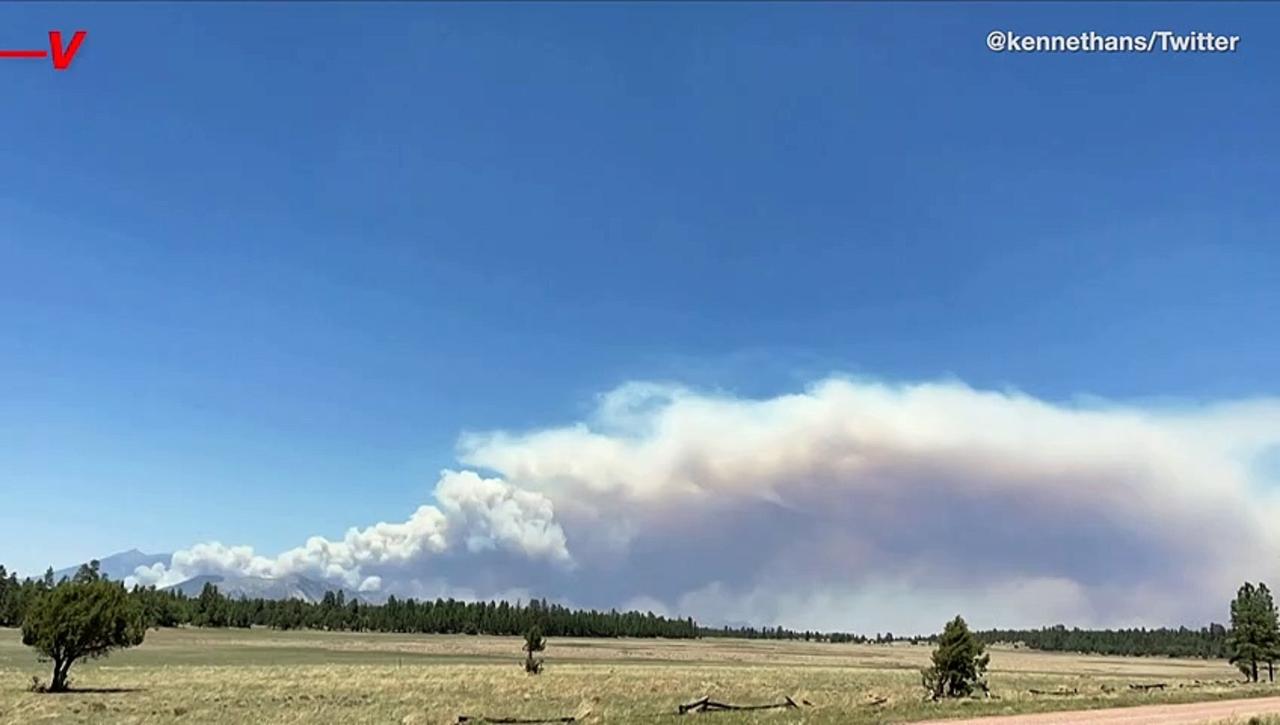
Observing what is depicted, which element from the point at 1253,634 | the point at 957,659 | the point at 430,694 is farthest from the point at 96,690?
the point at 1253,634

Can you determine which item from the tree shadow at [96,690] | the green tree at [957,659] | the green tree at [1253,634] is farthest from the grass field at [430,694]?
the green tree at [1253,634]

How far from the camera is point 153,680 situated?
64.8 meters

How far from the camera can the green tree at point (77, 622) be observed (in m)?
55.4

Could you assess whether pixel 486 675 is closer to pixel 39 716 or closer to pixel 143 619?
pixel 143 619

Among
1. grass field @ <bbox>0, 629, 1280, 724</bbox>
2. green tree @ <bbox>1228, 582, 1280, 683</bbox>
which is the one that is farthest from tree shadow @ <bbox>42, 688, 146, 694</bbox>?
green tree @ <bbox>1228, 582, 1280, 683</bbox>

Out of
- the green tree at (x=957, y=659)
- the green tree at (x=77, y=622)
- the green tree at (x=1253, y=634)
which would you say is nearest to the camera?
the green tree at (x=957, y=659)

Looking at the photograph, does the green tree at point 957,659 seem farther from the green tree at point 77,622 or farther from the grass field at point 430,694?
the green tree at point 77,622

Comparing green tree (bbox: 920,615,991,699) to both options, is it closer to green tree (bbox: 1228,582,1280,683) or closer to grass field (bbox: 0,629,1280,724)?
grass field (bbox: 0,629,1280,724)

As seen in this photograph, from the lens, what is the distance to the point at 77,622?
5569 centimetres

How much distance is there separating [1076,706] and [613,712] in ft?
71.4

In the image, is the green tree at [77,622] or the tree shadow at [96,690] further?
the green tree at [77,622]

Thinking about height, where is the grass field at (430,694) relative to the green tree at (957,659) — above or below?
below

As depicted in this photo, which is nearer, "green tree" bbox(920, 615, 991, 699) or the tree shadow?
"green tree" bbox(920, 615, 991, 699)

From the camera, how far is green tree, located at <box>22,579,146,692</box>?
182ft
